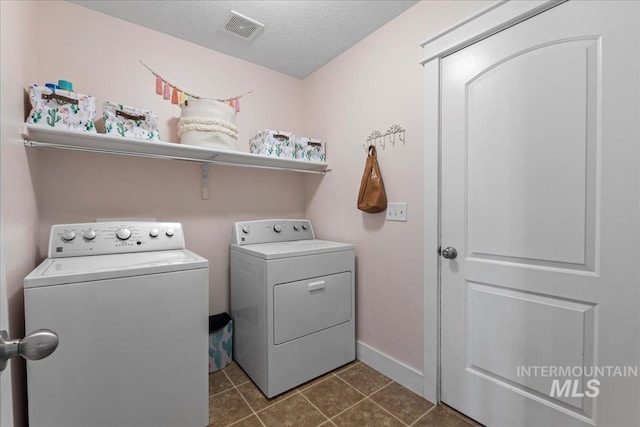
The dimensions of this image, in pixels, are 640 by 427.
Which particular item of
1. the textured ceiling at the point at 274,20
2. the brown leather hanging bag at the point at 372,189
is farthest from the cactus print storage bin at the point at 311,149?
the textured ceiling at the point at 274,20

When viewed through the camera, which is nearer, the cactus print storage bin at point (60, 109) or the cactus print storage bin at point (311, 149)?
the cactus print storage bin at point (60, 109)

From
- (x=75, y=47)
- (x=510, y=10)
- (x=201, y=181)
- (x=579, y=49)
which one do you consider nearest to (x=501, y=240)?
(x=579, y=49)

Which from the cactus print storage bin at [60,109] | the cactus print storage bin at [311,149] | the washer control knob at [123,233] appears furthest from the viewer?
the cactus print storage bin at [311,149]

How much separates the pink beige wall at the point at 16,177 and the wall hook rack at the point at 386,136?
69.8 inches

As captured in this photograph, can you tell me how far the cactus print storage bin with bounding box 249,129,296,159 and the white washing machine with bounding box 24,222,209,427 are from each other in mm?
1004

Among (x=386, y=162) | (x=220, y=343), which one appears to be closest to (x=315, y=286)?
(x=220, y=343)

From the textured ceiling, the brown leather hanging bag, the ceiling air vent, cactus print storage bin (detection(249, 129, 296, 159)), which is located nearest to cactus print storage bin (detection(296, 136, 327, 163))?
cactus print storage bin (detection(249, 129, 296, 159))

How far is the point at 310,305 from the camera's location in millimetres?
1814

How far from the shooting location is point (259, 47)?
215 cm

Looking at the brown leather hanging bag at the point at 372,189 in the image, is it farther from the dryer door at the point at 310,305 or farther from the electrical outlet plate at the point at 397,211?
the dryer door at the point at 310,305

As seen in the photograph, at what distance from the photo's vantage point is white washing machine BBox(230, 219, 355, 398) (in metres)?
1.67

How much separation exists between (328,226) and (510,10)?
67.9 inches

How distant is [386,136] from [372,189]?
1.21 feet

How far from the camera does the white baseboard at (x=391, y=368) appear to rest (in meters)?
1.70
